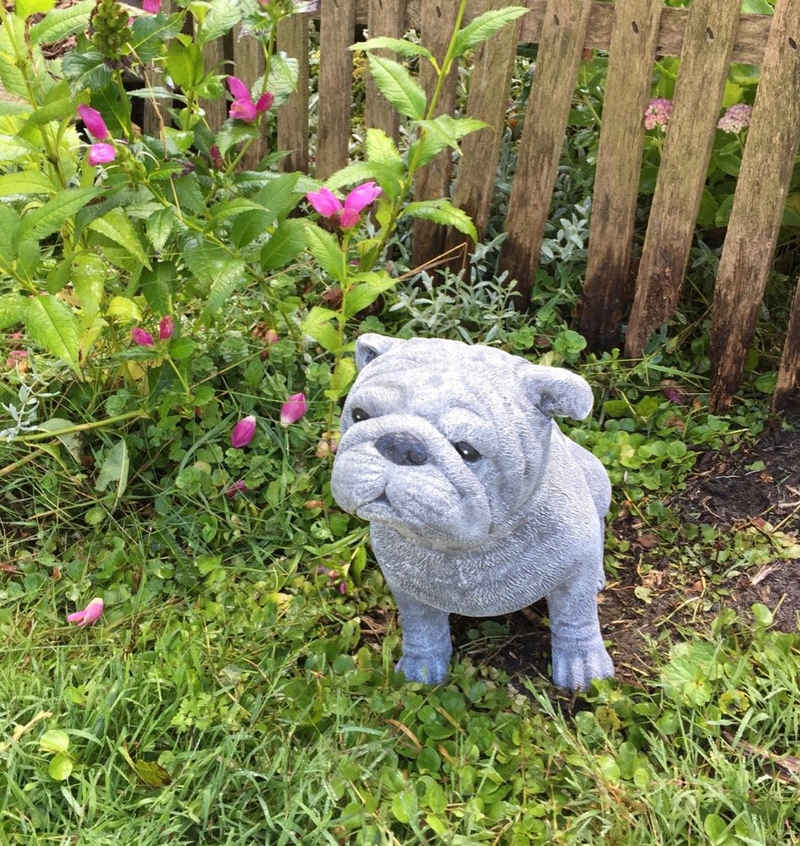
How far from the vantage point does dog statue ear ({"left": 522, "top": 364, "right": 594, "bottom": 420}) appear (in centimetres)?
193

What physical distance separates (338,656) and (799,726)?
3.82 ft

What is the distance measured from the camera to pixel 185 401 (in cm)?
306

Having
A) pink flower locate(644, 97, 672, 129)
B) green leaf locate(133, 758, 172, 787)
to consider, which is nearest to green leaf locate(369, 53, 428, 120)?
pink flower locate(644, 97, 672, 129)

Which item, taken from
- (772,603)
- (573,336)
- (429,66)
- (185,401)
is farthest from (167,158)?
(772,603)

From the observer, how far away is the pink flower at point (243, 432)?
2963 millimetres

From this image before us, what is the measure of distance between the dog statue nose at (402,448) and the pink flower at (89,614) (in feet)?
4.13

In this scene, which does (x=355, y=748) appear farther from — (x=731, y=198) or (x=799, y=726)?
(x=731, y=198)

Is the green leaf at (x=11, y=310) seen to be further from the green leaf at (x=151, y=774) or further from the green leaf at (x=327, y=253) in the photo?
the green leaf at (x=151, y=774)

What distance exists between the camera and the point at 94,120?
94.9 inches

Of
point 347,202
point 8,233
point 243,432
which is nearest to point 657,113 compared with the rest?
point 347,202

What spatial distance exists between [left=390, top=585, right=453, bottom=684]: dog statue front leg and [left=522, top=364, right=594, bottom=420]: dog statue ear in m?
0.70

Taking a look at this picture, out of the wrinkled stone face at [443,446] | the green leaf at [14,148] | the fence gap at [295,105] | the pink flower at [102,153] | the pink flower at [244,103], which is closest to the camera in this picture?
the wrinkled stone face at [443,446]

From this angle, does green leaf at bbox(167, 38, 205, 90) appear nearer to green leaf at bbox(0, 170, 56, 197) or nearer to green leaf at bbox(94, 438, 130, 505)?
green leaf at bbox(0, 170, 56, 197)

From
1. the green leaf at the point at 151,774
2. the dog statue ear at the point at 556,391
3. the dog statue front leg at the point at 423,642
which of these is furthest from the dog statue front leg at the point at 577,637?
the green leaf at the point at 151,774
